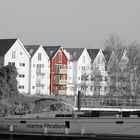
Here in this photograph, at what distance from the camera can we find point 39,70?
11244 centimetres

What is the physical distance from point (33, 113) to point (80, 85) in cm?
8066

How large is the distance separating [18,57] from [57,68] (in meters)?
10.3

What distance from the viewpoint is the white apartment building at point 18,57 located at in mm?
106062

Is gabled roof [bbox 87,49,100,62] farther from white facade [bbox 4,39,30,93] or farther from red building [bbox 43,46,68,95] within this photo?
white facade [bbox 4,39,30,93]

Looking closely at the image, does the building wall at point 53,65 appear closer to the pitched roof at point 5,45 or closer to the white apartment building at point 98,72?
the white apartment building at point 98,72

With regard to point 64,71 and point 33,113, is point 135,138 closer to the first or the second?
point 33,113

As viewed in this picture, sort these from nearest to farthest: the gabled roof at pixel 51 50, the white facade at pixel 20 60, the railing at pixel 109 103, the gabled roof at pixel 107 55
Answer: the railing at pixel 109 103, the white facade at pixel 20 60, the gabled roof at pixel 107 55, the gabled roof at pixel 51 50

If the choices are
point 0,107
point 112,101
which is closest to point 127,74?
point 112,101

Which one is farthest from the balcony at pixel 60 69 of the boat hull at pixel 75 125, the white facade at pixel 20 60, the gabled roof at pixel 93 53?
the boat hull at pixel 75 125

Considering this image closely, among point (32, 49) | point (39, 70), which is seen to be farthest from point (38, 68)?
point (32, 49)

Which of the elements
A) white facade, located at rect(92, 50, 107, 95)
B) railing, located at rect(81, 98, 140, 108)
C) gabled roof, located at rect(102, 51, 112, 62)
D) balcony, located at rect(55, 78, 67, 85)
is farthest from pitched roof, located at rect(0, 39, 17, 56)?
railing, located at rect(81, 98, 140, 108)

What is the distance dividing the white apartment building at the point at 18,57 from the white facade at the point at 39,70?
5.48 ft

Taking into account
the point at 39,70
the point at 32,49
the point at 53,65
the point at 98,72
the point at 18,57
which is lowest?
the point at 98,72

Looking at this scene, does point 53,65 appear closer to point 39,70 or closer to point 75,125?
point 39,70
